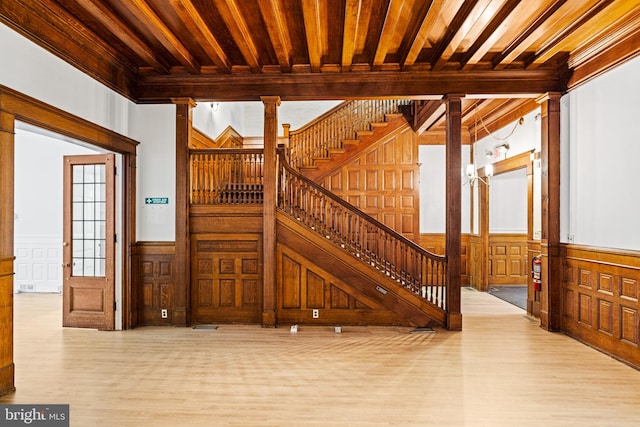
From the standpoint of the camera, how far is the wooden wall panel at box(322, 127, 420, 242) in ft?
26.7

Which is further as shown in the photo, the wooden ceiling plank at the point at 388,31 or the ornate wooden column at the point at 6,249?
the wooden ceiling plank at the point at 388,31

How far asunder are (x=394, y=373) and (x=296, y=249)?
2333 mm

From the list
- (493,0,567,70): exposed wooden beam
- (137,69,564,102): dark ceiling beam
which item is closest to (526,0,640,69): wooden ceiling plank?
(493,0,567,70): exposed wooden beam

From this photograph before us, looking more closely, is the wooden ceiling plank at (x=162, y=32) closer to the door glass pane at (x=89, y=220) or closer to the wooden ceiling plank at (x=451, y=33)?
the door glass pane at (x=89, y=220)

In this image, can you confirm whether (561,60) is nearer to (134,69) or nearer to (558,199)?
(558,199)

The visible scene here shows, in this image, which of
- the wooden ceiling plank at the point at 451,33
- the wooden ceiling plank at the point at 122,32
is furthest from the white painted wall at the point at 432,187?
the wooden ceiling plank at the point at 122,32

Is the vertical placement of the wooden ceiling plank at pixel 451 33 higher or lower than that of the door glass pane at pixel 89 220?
higher

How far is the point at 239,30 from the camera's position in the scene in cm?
429

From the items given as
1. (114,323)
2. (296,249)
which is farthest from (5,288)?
(296,249)

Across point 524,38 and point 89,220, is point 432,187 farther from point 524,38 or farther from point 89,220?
point 89,220

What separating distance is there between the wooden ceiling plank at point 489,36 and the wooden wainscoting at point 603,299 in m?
2.85

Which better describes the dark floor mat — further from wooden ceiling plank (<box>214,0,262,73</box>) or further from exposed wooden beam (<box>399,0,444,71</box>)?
wooden ceiling plank (<box>214,0,262,73</box>)

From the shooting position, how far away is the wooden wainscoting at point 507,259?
29.8 feet

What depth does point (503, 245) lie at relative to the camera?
9.08 metres
